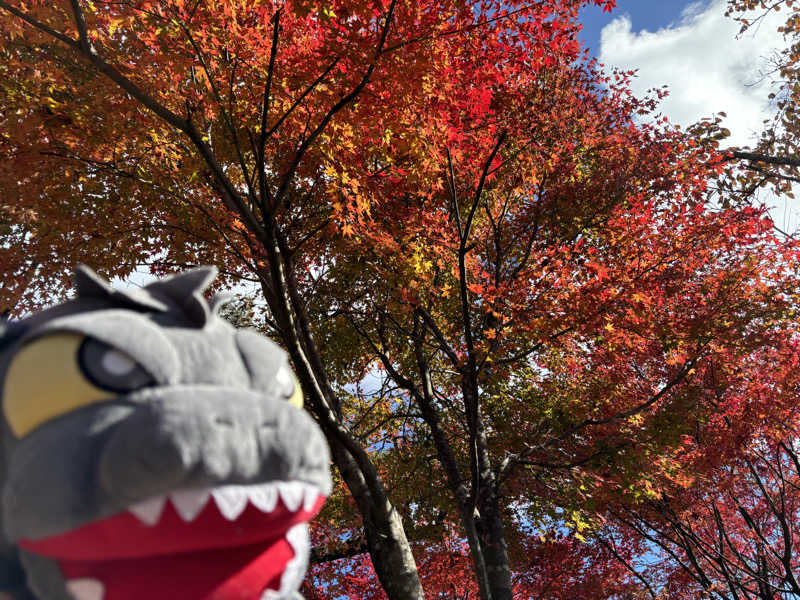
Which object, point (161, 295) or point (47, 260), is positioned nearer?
point (161, 295)

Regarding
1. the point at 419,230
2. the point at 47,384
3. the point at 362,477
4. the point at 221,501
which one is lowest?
the point at 221,501

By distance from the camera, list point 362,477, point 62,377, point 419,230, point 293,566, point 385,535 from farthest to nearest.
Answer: point 419,230 → point 362,477 → point 385,535 → point 293,566 → point 62,377

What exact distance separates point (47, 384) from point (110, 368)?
179 millimetres

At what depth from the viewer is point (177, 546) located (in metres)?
1.32

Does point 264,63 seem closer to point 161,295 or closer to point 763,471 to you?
point 161,295

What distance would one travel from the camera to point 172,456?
4.08 ft

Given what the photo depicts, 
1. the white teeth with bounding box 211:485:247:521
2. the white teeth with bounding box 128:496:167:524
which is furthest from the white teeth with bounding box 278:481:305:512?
the white teeth with bounding box 128:496:167:524

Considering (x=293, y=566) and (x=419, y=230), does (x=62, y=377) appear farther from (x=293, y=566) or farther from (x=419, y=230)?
(x=419, y=230)

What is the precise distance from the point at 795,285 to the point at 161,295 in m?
11.2

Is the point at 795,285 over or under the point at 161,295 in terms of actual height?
over

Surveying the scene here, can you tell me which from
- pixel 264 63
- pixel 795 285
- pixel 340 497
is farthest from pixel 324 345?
pixel 795 285

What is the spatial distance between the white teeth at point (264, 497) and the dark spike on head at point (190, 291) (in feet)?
2.00

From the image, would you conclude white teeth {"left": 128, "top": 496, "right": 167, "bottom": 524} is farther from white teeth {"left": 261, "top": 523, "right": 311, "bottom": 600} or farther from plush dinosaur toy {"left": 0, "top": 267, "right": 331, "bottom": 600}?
white teeth {"left": 261, "top": 523, "right": 311, "bottom": 600}

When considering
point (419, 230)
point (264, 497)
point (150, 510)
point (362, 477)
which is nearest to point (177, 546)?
point (150, 510)
